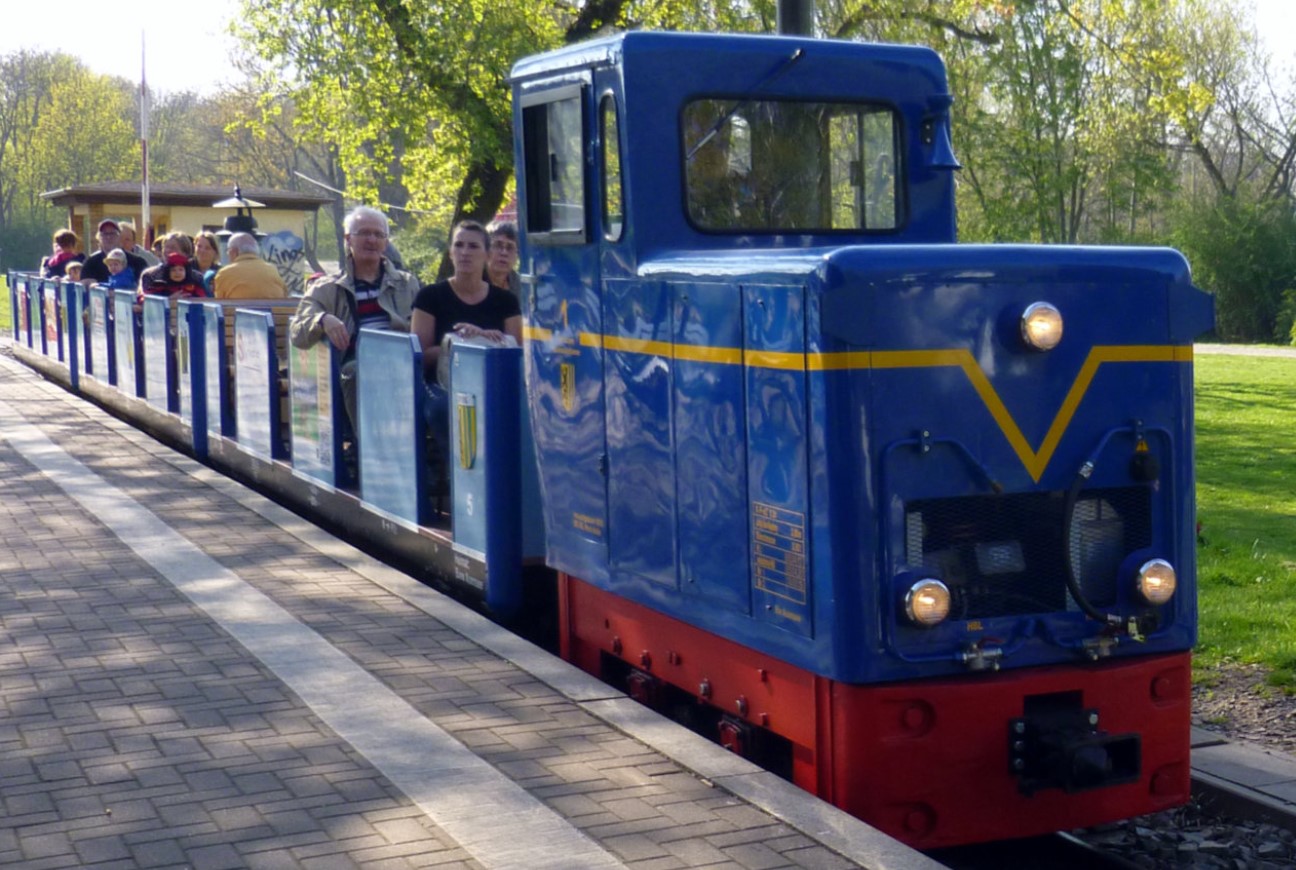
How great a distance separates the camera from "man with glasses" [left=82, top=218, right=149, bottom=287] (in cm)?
1894

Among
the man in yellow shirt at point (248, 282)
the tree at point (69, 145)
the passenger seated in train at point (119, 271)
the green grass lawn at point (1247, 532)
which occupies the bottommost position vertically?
the green grass lawn at point (1247, 532)

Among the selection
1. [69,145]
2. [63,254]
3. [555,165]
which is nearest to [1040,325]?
[555,165]

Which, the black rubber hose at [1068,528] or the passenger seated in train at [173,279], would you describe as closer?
the black rubber hose at [1068,528]

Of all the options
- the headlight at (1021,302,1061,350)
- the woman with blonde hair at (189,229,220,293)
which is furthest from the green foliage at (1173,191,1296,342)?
the headlight at (1021,302,1061,350)

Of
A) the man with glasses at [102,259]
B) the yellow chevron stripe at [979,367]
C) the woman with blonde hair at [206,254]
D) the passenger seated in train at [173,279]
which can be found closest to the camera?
the yellow chevron stripe at [979,367]

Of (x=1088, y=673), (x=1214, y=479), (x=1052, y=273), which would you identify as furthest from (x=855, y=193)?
(x=1214, y=479)

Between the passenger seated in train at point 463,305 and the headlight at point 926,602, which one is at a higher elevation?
the passenger seated in train at point 463,305

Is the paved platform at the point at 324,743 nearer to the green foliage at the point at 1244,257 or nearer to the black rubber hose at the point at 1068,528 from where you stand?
the black rubber hose at the point at 1068,528

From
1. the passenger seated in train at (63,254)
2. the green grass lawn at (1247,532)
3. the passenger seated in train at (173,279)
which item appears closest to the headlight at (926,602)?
the green grass lawn at (1247,532)

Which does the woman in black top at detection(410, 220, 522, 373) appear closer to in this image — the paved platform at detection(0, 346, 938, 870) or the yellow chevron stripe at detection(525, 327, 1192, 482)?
the paved platform at detection(0, 346, 938, 870)

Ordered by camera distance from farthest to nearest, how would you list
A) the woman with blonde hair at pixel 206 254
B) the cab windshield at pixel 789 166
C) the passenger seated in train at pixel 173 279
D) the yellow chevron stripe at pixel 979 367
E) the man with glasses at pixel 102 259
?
the man with glasses at pixel 102 259
the woman with blonde hair at pixel 206 254
the passenger seated in train at pixel 173 279
the cab windshield at pixel 789 166
the yellow chevron stripe at pixel 979 367

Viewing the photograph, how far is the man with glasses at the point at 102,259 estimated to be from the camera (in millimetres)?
18938

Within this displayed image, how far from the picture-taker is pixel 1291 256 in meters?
37.8

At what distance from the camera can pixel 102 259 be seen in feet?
63.7
